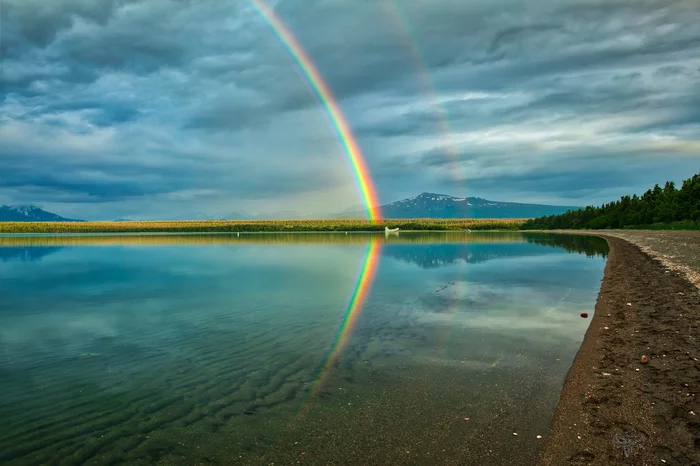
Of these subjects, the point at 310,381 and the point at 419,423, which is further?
the point at 310,381

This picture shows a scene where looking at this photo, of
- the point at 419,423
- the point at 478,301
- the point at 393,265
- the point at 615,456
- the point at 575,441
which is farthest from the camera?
the point at 393,265

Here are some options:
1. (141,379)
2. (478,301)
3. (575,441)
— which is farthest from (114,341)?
(478,301)

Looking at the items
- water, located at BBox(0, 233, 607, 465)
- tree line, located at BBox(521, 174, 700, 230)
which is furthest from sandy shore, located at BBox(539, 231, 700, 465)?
tree line, located at BBox(521, 174, 700, 230)

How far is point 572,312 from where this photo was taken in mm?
17250

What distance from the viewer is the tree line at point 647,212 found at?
7794cm

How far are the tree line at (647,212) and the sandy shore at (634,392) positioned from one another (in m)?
69.4

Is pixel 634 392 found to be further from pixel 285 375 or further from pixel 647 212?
pixel 647 212

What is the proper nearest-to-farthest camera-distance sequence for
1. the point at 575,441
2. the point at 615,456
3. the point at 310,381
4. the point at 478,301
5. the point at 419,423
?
the point at 615,456
the point at 575,441
the point at 419,423
the point at 310,381
the point at 478,301

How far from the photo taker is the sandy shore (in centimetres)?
634

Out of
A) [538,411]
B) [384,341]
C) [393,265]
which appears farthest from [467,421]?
[393,265]

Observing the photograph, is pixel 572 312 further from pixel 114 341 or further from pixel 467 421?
pixel 114 341

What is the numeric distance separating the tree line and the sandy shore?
228 ft

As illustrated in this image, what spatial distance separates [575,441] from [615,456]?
60 cm

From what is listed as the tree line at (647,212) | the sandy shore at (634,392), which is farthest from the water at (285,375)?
the tree line at (647,212)
